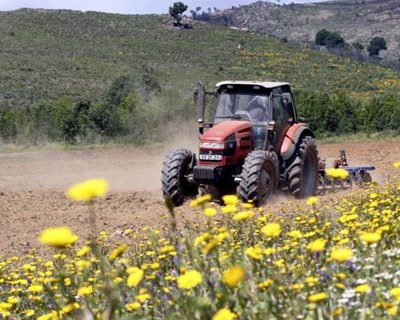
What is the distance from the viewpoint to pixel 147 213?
11.2 m

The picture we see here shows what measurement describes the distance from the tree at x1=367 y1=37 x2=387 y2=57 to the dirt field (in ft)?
224

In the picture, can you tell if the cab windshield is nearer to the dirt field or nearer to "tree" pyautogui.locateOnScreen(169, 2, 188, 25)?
the dirt field

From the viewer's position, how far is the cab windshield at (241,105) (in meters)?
11.8

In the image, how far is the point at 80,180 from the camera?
16.1 m

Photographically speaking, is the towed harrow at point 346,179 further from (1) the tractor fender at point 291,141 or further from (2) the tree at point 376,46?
(2) the tree at point 376,46

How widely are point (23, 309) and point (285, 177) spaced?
7392mm

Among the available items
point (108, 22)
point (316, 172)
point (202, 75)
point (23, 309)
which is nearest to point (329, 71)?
point (202, 75)

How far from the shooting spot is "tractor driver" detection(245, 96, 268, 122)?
38.6 feet

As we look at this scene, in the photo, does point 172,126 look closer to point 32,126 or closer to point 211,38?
point 32,126

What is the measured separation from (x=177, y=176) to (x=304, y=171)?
235cm

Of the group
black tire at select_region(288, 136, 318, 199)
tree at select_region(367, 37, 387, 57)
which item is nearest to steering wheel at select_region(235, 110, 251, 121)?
black tire at select_region(288, 136, 318, 199)

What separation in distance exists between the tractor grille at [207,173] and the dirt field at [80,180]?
50 centimetres

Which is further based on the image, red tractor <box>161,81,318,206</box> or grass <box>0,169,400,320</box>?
red tractor <box>161,81,318,206</box>

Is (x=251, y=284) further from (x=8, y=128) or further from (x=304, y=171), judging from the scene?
(x=8, y=128)
